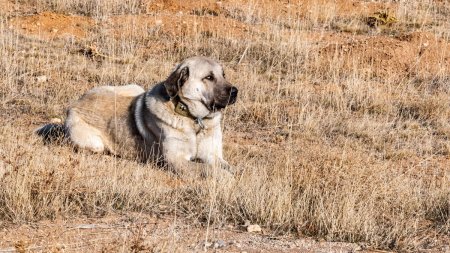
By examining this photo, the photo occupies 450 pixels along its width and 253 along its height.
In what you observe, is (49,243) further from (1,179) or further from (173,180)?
(173,180)

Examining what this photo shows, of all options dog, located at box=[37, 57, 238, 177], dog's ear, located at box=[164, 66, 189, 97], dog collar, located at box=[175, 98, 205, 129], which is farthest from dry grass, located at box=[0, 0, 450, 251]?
dog's ear, located at box=[164, 66, 189, 97]

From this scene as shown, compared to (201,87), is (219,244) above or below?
below

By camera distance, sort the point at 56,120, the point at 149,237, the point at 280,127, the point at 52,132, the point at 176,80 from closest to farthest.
A: the point at 149,237 < the point at 176,80 < the point at 52,132 < the point at 56,120 < the point at 280,127

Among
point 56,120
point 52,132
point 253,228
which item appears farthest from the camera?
point 56,120

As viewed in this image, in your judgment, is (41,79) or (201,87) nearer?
(201,87)

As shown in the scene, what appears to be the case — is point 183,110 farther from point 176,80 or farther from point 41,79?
point 41,79

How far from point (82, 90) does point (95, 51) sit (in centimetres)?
201

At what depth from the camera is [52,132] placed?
8.48 metres

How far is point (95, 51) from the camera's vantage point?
41.7 ft

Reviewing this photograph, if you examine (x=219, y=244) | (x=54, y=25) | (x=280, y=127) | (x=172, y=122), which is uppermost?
(x=219, y=244)

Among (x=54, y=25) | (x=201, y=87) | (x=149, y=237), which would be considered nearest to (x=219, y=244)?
(x=149, y=237)

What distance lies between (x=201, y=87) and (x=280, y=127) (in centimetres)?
235

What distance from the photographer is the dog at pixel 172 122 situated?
25.2ft

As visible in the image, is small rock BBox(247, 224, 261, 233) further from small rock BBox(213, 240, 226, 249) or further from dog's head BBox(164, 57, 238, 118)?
dog's head BBox(164, 57, 238, 118)
